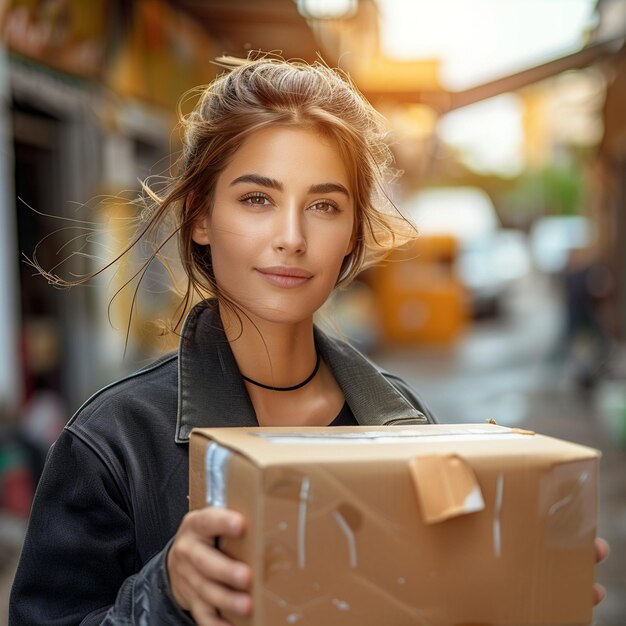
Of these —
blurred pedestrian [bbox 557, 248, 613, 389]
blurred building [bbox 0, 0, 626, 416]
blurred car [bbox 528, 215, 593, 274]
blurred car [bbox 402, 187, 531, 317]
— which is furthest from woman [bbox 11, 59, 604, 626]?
blurred car [bbox 528, 215, 593, 274]

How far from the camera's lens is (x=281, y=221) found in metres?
1.59

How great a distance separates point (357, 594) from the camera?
1.21 metres

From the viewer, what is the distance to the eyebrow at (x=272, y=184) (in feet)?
5.20

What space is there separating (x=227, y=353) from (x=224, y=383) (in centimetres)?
8

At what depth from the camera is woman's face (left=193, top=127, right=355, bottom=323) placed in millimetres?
1592

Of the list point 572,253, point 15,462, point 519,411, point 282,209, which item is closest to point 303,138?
point 282,209

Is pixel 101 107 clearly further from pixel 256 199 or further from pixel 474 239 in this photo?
pixel 474 239

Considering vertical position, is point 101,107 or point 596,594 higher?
point 101,107

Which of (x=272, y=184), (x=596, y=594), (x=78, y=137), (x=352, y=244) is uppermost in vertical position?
(x=78, y=137)

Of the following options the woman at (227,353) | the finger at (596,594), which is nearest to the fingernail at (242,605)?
the woman at (227,353)

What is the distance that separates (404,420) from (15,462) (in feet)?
13.2

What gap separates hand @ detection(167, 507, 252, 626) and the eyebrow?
59cm

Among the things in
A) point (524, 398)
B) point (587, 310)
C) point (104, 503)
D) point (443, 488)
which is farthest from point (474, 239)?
point (443, 488)

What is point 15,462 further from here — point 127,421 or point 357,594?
point 357,594
